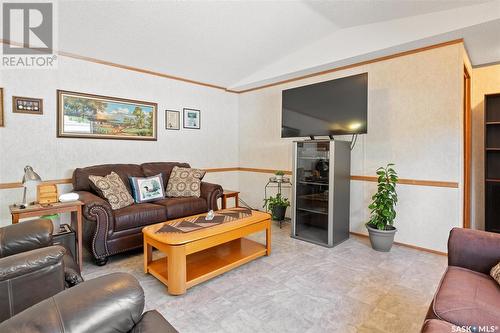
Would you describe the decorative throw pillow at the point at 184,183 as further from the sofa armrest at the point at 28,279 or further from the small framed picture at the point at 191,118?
the sofa armrest at the point at 28,279

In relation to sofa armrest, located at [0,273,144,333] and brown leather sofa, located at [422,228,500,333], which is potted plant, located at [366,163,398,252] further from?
sofa armrest, located at [0,273,144,333]

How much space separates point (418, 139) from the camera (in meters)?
3.07

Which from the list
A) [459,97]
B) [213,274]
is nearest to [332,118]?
[459,97]

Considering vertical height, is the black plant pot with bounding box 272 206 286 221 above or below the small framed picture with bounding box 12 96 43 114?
below

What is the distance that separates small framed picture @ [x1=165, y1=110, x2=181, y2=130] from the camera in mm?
4250

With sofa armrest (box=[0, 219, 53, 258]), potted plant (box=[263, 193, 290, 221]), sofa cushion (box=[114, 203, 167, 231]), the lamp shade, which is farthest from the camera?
potted plant (box=[263, 193, 290, 221])

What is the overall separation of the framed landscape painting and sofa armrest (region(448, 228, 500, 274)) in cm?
392

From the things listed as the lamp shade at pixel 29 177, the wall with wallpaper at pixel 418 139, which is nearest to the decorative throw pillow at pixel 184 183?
the lamp shade at pixel 29 177

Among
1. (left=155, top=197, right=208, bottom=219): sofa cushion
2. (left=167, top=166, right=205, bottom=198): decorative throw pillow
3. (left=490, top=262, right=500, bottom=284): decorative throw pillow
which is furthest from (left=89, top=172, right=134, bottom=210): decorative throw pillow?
(left=490, top=262, right=500, bottom=284): decorative throw pillow

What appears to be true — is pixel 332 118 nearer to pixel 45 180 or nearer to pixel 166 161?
pixel 166 161

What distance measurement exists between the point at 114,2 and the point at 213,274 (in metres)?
2.87

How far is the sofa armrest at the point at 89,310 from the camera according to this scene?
675 mm

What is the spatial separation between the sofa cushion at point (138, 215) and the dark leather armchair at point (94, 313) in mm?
2057

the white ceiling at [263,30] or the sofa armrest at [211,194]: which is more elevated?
the white ceiling at [263,30]
